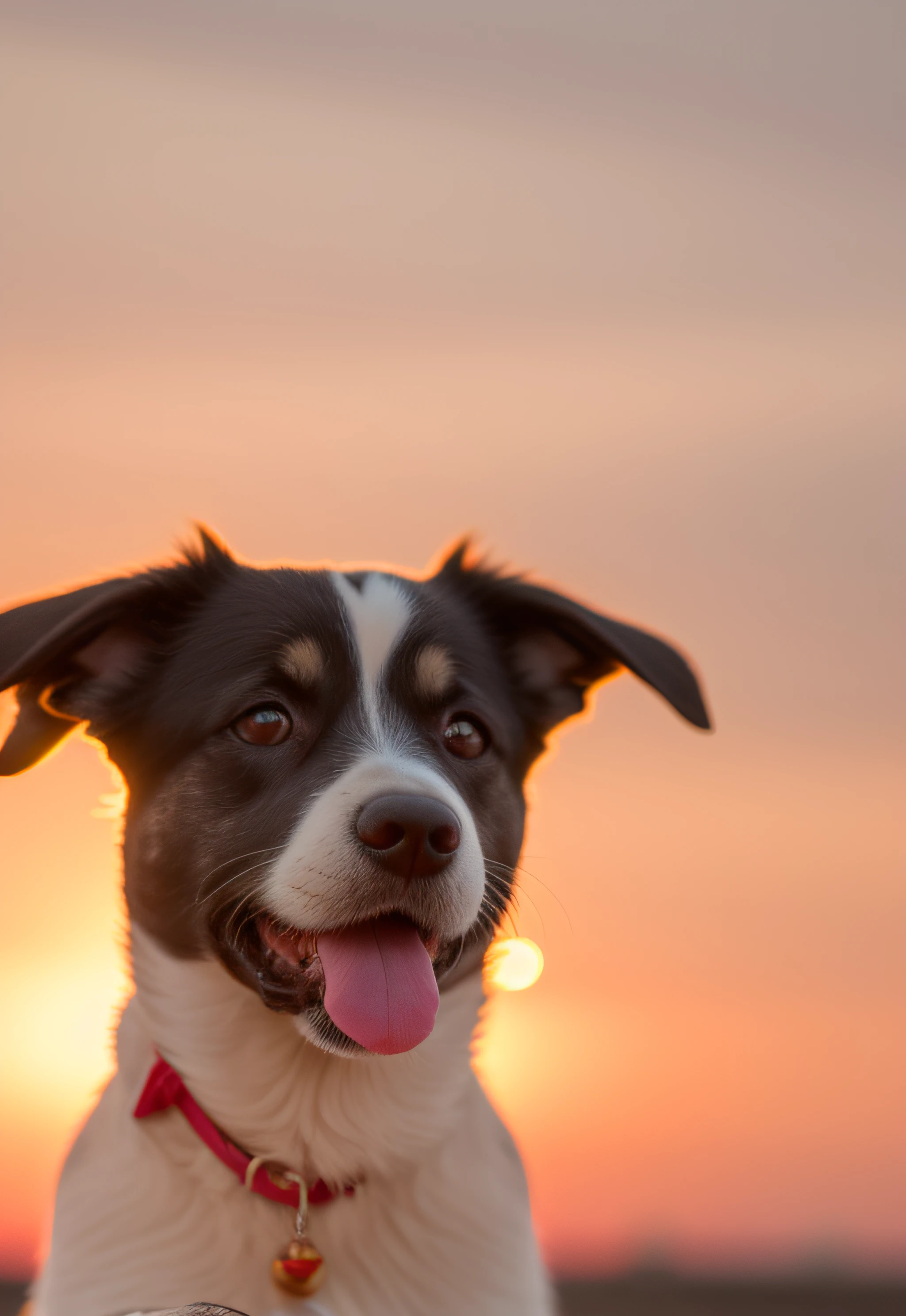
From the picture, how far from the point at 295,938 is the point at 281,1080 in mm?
511

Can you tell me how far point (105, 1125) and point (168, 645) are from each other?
1.43m

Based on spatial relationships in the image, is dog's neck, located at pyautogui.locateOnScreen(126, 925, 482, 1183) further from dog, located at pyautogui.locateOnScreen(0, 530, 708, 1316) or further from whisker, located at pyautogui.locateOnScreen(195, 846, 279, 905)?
whisker, located at pyautogui.locateOnScreen(195, 846, 279, 905)

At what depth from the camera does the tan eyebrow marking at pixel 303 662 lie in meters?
3.81

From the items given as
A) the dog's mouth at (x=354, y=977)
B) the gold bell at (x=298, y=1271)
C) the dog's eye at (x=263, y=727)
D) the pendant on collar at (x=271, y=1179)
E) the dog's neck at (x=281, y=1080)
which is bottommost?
the gold bell at (x=298, y=1271)

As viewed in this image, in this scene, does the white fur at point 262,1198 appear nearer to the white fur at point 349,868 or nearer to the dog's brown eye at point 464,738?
the white fur at point 349,868

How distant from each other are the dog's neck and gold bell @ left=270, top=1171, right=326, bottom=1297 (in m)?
0.20

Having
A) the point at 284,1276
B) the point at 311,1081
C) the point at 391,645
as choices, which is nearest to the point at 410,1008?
the point at 311,1081

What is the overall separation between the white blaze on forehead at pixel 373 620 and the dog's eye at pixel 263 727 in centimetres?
24

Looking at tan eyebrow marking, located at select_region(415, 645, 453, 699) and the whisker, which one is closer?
the whisker

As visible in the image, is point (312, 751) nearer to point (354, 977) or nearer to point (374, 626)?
point (374, 626)

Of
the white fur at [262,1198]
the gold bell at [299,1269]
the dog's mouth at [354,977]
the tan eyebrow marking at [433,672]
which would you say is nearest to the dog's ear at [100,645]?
the white fur at [262,1198]

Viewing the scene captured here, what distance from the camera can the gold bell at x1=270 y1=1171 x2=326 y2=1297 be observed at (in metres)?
3.53

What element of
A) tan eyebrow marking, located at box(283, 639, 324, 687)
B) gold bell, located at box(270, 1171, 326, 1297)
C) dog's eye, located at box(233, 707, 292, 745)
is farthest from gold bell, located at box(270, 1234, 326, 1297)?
tan eyebrow marking, located at box(283, 639, 324, 687)

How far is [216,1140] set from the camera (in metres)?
3.71
